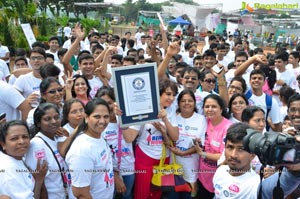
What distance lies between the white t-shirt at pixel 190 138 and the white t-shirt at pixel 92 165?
3.07 feet

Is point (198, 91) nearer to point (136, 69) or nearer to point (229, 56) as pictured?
point (136, 69)

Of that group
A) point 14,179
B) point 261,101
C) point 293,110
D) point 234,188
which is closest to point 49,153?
point 14,179

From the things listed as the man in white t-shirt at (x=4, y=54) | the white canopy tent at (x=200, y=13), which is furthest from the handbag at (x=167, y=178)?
the white canopy tent at (x=200, y=13)

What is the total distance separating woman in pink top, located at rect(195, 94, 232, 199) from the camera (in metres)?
3.41

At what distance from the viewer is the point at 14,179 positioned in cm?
240

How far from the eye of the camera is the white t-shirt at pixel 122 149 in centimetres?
337

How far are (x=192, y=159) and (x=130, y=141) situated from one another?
29.8 inches

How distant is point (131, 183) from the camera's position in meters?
3.55

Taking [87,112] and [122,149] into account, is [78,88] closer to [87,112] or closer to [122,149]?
[122,149]

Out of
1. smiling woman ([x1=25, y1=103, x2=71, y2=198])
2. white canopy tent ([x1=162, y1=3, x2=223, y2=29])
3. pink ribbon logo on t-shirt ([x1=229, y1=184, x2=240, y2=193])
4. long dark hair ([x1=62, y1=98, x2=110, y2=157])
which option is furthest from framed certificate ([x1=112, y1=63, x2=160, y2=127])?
white canopy tent ([x1=162, y1=3, x2=223, y2=29])

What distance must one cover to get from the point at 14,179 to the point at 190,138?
6.03ft

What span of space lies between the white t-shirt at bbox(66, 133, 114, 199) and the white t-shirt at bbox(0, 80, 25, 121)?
1.19 m

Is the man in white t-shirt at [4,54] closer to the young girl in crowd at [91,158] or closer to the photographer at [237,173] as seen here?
the young girl in crowd at [91,158]

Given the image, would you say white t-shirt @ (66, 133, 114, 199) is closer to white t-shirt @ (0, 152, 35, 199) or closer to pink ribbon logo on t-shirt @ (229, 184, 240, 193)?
white t-shirt @ (0, 152, 35, 199)
